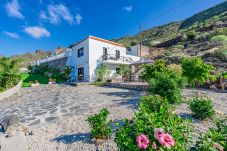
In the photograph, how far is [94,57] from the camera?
2408cm

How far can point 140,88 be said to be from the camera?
1499cm

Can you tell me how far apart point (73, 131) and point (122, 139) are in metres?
2.97

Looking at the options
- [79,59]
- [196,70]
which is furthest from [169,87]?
[79,59]

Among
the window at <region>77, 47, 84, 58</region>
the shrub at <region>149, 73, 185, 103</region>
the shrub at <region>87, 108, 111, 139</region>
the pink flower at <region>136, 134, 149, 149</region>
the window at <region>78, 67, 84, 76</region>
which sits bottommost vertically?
the shrub at <region>87, 108, 111, 139</region>

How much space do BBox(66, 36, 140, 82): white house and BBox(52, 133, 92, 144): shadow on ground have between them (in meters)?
19.0

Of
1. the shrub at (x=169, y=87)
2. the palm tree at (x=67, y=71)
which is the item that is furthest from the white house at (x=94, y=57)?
the shrub at (x=169, y=87)

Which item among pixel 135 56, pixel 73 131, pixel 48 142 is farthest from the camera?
pixel 135 56

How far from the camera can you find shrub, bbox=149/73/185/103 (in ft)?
24.9

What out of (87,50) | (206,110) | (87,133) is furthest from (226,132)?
(87,50)

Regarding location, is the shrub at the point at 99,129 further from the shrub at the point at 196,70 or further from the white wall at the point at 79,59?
the white wall at the point at 79,59

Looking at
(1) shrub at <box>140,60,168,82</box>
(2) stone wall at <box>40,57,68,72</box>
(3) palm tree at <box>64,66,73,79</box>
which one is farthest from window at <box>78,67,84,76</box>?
(1) shrub at <box>140,60,168,82</box>

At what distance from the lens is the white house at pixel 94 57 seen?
23716 millimetres

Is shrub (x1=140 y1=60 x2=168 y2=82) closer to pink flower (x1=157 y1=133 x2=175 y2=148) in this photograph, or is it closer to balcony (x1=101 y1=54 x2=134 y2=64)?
pink flower (x1=157 y1=133 x2=175 y2=148)

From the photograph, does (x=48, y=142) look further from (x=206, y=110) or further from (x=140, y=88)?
(x=140, y=88)
